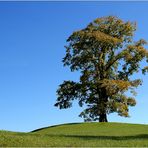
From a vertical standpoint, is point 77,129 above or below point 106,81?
below

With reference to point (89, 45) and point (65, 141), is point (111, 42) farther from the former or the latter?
point (65, 141)

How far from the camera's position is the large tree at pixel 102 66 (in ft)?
205

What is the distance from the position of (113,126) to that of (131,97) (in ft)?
29.4

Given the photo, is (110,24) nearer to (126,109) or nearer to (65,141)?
(126,109)

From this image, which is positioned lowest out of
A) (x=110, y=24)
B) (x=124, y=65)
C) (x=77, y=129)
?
(x=77, y=129)

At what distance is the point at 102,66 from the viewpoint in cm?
6506

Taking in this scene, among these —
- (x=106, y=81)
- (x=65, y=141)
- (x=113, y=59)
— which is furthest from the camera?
(x=113, y=59)

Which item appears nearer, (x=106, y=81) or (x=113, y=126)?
(x=113, y=126)

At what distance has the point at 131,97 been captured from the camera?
2518 inches

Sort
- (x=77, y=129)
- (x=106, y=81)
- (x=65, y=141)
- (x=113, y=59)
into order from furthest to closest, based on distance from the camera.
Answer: (x=113, y=59) < (x=106, y=81) < (x=77, y=129) < (x=65, y=141)

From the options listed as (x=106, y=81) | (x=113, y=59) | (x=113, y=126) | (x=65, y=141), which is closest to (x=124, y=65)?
(x=113, y=59)

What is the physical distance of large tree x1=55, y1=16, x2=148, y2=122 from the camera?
62.4m

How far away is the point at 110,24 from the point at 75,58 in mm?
7146

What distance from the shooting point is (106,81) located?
61469 mm
